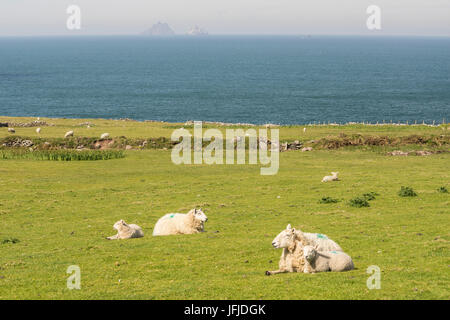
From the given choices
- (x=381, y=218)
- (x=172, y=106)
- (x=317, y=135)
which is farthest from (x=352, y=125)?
(x=172, y=106)

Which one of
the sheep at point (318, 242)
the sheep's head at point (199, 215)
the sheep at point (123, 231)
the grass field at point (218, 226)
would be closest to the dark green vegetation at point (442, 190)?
the grass field at point (218, 226)

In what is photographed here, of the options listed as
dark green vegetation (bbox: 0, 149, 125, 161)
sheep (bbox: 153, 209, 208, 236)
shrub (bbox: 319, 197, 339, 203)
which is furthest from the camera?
dark green vegetation (bbox: 0, 149, 125, 161)

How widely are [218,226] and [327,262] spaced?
9836 mm

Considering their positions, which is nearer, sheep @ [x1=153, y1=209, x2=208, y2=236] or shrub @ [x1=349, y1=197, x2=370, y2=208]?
sheep @ [x1=153, y1=209, x2=208, y2=236]

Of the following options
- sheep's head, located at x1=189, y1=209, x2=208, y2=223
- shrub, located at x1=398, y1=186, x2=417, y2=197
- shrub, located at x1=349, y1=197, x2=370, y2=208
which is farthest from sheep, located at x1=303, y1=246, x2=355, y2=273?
shrub, located at x1=398, y1=186, x2=417, y2=197

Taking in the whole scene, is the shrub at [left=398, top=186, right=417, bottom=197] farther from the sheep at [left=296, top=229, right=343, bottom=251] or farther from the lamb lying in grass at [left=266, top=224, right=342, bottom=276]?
the lamb lying in grass at [left=266, top=224, right=342, bottom=276]

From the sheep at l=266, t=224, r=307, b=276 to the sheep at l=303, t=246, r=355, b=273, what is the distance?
0.27 metres

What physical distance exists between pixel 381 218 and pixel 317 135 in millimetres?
39723

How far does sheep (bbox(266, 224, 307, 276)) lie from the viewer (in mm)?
15346

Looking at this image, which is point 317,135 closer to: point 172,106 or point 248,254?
point 248,254

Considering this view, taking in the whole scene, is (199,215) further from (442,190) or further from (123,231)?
(442,190)

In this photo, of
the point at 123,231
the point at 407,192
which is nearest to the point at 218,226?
the point at 123,231

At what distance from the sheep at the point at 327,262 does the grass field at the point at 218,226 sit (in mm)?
521

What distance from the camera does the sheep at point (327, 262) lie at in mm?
15461
